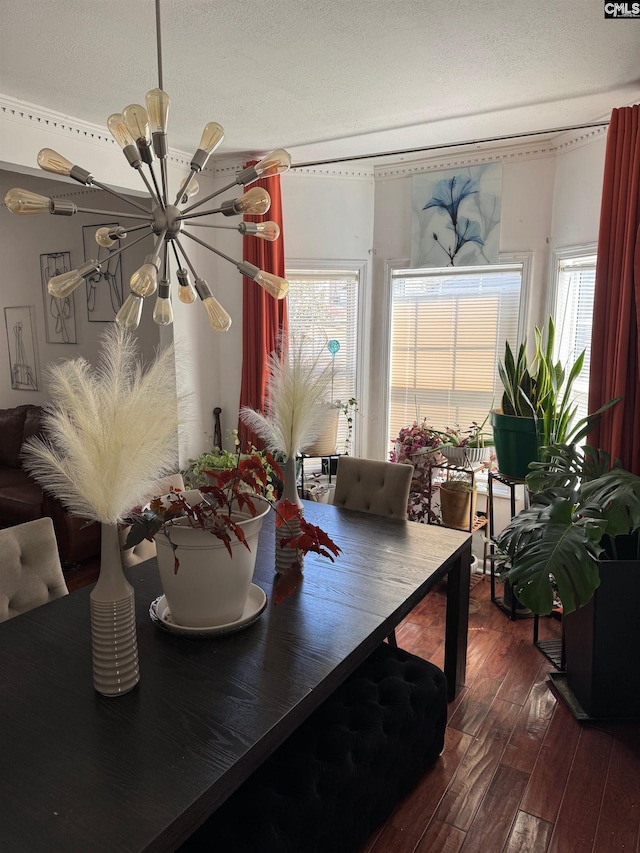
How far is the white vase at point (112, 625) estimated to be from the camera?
1320 mm

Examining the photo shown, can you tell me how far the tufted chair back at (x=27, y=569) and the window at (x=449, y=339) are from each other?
2.78m

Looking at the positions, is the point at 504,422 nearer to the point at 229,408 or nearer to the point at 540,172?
the point at 540,172

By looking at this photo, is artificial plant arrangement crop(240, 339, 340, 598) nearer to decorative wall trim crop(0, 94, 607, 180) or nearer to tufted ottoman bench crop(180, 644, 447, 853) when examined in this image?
tufted ottoman bench crop(180, 644, 447, 853)

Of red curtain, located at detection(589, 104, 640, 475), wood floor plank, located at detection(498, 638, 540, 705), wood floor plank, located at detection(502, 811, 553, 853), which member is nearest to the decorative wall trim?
red curtain, located at detection(589, 104, 640, 475)

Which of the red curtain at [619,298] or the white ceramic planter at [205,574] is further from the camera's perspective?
the red curtain at [619,298]

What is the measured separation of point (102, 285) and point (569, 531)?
12.8 ft

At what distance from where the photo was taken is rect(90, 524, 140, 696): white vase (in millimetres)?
1320

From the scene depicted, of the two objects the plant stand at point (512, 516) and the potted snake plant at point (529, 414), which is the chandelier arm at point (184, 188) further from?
the plant stand at point (512, 516)

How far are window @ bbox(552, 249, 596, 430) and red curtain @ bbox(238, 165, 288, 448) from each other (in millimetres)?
1732

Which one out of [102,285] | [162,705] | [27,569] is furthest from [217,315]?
[102,285]

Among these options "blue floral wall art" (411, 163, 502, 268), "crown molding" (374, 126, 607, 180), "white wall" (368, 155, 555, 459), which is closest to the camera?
"crown molding" (374, 126, 607, 180)

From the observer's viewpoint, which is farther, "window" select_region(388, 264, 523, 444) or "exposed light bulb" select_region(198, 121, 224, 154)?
"window" select_region(388, 264, 523, 444)

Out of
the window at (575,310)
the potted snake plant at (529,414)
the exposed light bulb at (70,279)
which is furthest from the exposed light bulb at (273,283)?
the window at (575,310)

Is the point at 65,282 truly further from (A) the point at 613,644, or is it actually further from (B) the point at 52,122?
(A) the point at 613,644
